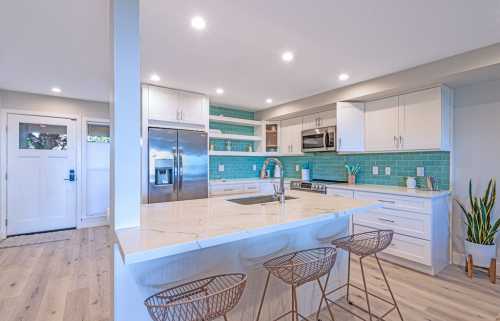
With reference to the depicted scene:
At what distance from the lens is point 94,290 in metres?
2.37

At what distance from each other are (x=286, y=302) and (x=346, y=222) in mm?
885

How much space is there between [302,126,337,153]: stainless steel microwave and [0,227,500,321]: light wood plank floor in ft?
5.81

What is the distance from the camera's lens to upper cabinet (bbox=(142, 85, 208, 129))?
3508 mm

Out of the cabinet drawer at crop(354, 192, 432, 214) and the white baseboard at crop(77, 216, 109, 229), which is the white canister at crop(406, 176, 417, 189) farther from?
the white baseboard at crop(77, 216, 109, 229)

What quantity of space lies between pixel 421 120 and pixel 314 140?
157 cm

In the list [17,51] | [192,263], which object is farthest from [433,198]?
[17,51]

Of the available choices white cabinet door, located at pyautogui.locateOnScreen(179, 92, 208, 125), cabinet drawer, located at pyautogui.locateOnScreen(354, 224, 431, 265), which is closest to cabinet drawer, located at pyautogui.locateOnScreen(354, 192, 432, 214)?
cabinet drawer, located at pyautogui.locateOnScreen(354, 224, 431, 265)

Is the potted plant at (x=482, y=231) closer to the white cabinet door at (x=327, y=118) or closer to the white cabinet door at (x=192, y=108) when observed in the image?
the white cabinet door at (x=327, y=118)

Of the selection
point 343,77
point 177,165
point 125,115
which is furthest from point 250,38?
point 177,165

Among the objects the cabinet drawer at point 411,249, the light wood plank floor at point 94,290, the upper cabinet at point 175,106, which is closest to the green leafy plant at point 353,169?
the cabinet drawer at point 411,249

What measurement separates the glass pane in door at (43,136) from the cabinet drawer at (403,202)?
5.09 meters

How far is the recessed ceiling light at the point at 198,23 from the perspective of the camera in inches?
75.0

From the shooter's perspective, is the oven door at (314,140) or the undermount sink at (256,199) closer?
the undermount sink at (256,199)

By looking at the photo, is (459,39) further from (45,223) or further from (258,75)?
(45,223)
